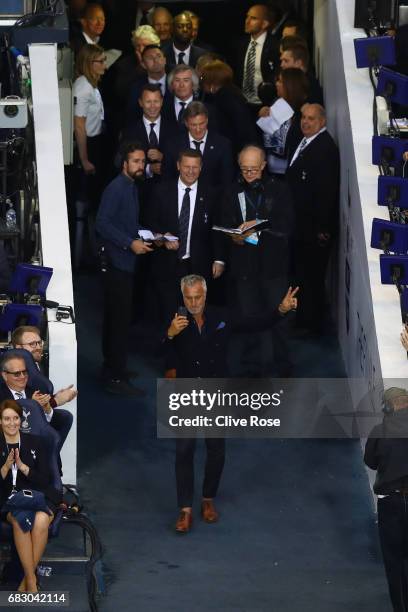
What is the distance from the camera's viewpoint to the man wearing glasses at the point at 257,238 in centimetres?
1513

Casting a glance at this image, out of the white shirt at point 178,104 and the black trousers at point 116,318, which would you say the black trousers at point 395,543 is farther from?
the white shirt at point 178,104

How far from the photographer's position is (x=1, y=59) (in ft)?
54.0

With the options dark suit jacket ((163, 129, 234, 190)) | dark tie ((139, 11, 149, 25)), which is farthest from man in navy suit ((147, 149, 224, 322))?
dark tie ((139, 11, 149, 25))

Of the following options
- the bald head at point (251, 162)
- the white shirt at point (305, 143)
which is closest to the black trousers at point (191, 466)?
the bald head at point (251, 162)

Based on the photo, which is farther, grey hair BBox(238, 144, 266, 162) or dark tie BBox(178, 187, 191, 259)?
dark tie BBox(178, 187, 191, 259)

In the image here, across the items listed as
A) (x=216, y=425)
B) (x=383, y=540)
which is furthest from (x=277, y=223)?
(x=383, y=540)

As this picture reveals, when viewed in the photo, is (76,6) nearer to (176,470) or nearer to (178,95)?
(178,95)

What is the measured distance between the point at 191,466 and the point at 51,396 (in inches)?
42.1

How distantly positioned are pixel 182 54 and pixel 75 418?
465cm

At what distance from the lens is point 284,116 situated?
53.7ft

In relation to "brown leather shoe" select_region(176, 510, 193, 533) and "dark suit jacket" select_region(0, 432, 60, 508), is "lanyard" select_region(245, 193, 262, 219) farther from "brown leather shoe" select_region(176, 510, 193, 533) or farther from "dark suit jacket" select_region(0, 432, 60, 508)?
"dark suit jacket" select_region(0, 432, 60, 508)

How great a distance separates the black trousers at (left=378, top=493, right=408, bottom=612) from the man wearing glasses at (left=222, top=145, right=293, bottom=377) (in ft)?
9.93

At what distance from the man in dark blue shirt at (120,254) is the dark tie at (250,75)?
8.04 ft

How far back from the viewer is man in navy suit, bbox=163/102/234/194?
1570 centimetres
